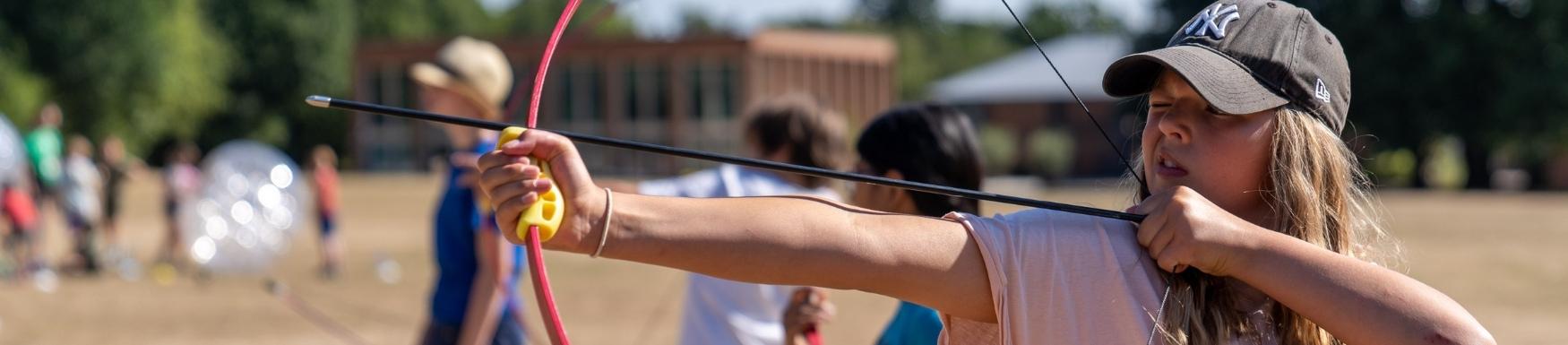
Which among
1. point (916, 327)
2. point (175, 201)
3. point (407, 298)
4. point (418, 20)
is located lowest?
point (407, 298)

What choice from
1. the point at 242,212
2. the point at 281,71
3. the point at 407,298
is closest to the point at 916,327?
the point at 407,298

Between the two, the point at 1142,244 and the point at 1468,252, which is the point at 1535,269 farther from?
the point at 1142,244

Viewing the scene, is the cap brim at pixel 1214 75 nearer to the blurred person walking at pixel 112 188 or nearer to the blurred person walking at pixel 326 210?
the blurred person walking at pixel 326 210

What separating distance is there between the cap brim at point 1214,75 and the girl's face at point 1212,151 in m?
0.03

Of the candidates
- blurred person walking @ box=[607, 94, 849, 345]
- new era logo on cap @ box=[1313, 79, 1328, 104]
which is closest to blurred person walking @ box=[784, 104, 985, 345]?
blurred person walking @ box=[607, 94, 849, 345]

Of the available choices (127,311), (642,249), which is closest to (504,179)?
(642,249)

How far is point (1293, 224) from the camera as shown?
206cm

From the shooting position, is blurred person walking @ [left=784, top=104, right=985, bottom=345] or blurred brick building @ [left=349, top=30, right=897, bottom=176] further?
blurred brick building @ [left=349, top=30, right=897, bottom=176]

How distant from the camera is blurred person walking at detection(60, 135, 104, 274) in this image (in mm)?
15070

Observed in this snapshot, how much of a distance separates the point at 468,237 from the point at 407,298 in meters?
9.65

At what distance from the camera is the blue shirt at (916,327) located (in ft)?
9.95

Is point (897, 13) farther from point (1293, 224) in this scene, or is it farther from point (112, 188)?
point (1293, 224)

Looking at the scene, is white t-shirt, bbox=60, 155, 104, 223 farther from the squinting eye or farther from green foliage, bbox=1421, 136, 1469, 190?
green foliage, bbox=1421, 136, 1469, 190

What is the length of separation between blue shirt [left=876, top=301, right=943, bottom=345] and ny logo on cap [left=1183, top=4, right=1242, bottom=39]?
1.04 m
